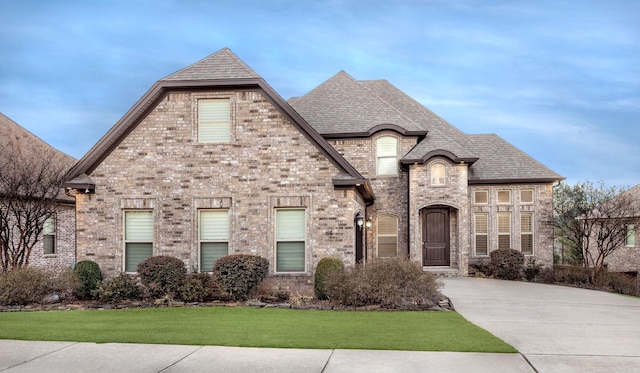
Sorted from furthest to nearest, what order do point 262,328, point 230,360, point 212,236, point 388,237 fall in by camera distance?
point 388,237
point 212,236
point 262,328
point 230,360

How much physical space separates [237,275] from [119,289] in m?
3.03

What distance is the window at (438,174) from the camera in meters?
21.4

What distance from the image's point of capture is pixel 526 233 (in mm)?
23562

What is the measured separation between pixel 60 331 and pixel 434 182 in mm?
15328

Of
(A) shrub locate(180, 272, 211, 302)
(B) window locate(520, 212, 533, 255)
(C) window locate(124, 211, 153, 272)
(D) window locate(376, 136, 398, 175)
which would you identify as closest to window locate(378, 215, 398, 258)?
(D) window locate(376, 136, 398, 175)

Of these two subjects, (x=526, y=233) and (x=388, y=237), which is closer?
(x=388, y=237)

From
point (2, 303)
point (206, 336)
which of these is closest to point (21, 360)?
point (206, 336)

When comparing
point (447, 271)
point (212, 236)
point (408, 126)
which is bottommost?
point (447, 271)

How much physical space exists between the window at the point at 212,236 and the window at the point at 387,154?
8.55 meters

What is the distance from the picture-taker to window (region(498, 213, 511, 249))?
77.3 ft

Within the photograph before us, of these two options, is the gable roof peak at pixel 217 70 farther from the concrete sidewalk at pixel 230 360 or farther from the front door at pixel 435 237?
the front door at pixel 435 237

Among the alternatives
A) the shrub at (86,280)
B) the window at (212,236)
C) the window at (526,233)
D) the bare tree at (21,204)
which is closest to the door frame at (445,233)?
the window at (526,233)

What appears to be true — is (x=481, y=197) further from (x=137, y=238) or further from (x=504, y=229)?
(x=137, y=238)

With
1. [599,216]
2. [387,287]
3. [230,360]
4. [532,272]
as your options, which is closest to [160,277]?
[387,287]
